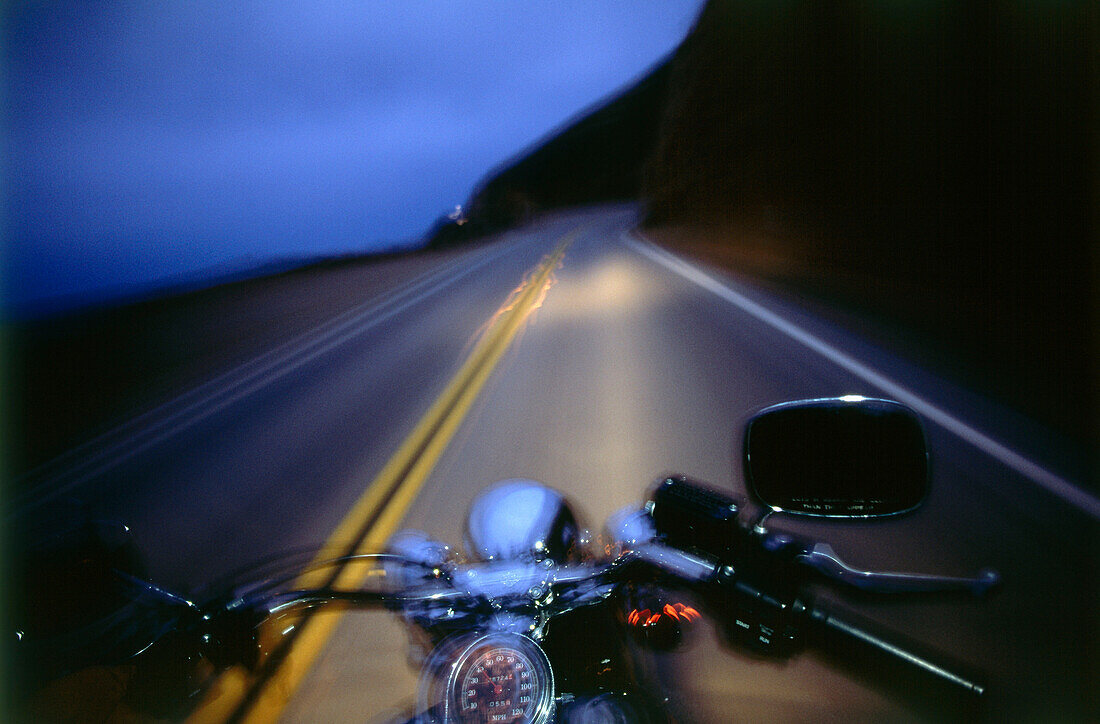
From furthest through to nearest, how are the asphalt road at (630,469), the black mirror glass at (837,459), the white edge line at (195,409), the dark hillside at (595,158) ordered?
the dark hillside at (595,158) → the white edge line at (195,409) → the asphalt road at (630,469) → the black mirror glass at (837,459)

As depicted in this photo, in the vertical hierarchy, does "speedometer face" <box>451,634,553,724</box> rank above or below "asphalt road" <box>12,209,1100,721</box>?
above

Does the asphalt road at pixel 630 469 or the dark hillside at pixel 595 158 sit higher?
the dark hillside at pixel 595 158

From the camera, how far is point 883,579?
149 cm

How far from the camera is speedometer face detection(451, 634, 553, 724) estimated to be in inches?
54.4

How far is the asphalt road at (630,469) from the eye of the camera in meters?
2.66

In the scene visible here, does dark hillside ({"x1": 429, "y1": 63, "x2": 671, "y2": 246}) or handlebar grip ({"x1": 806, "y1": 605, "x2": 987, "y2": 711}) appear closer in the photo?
handlebar grip ({"x1": 806, "y1": 605, "x2": 987, "y2": 711})

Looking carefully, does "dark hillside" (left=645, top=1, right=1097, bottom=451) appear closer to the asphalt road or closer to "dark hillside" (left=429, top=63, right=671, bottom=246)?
the asphalt road

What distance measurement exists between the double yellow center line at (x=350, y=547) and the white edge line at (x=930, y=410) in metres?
4.00

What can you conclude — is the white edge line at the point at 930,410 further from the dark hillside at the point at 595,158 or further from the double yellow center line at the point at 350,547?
the dark hillside at the point at 595,158

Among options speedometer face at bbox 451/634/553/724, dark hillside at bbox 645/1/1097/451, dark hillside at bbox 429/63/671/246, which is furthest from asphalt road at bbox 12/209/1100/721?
dark hillside at bbox 429/63/671/246

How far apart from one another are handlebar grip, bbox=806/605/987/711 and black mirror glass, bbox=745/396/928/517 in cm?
41

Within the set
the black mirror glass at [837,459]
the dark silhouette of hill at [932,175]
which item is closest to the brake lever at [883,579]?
the black mirror glass at [837,459]

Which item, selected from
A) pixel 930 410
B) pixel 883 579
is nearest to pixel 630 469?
pixel 930 410

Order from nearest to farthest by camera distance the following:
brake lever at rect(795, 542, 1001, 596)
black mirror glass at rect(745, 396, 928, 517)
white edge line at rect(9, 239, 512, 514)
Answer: brake lever at rect(795, 542, 1001, 596) < black mirror glass at rect(745, 396, 928, 517) < white edge line at rect(9, 239, 512, 514)
